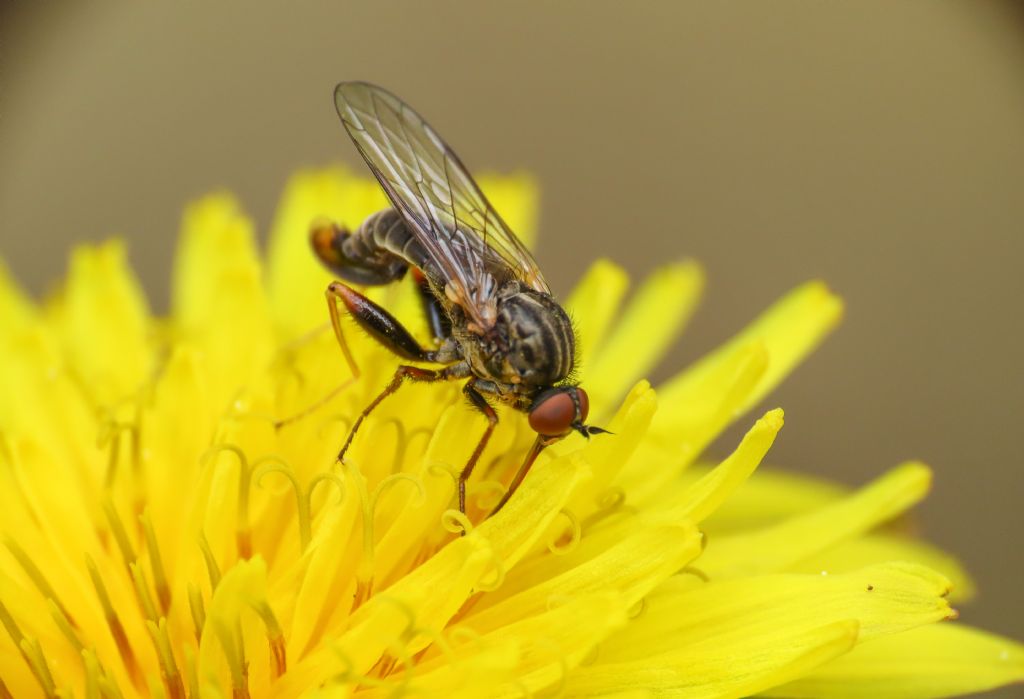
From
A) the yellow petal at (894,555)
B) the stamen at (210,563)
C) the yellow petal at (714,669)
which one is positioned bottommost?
the yellow petal at (894,555)

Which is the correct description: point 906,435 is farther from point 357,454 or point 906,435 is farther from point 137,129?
point 137,129

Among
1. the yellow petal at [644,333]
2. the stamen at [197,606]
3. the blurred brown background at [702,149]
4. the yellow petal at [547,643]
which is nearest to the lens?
the yellow petal at [547,643]

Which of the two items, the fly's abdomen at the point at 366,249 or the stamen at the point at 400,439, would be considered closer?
the stamen at the point at 400,439

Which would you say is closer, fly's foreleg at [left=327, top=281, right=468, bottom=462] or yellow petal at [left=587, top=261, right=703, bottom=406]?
fly's foreleg at [left=327, top=281, right=468, bottom=462]

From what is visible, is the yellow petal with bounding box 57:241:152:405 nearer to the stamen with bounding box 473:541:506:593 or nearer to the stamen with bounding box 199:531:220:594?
the stamen with bounding box 199:531:220:594

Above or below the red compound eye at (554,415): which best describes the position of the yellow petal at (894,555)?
below

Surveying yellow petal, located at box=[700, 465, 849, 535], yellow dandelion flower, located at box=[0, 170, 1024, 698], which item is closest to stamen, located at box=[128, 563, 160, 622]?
yellow dandelion flower, located at box=[0, 170, 1024, 698]

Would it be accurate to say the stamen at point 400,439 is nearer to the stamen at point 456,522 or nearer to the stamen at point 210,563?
the stamen at point 456,522

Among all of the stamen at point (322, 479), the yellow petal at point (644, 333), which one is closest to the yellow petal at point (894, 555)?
the yellow petal at point (644, 333)
